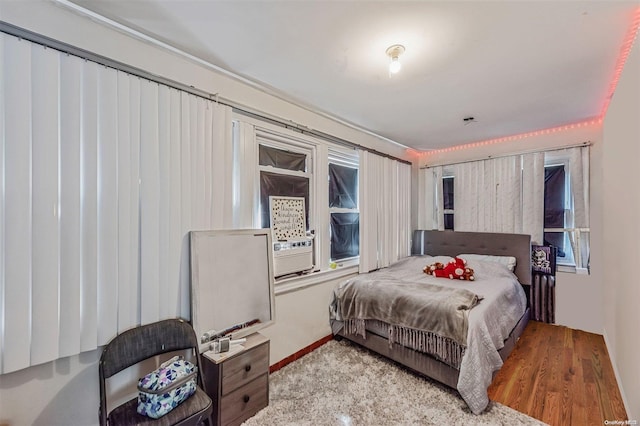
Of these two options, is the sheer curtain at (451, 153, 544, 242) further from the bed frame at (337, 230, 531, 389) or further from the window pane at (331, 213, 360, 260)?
the window pane at (331, 213, 360, 260)

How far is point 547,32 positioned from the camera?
Result: 5.23 ft

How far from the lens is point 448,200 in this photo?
4.31m

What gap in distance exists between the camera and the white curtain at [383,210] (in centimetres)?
338

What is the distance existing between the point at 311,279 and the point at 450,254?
2.37 metres

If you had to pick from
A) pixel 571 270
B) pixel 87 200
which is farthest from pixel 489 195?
pixel 87 200

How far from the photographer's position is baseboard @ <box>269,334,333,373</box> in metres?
Result: 2.46

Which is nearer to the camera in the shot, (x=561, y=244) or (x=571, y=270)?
Answer: (x=571, y=270)

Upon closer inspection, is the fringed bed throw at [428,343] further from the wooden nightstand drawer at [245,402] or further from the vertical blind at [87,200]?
the vertical blind at [87,200]

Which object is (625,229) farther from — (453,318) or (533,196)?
(533,196)

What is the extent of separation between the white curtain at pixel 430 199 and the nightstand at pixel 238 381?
3391 mm

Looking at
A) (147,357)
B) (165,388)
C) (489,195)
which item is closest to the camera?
(165,388)

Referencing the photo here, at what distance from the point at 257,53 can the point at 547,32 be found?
5.74 ft

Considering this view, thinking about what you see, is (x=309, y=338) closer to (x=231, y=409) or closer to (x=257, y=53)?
(x=231, y=409)

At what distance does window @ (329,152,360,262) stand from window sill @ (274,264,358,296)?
19cm
